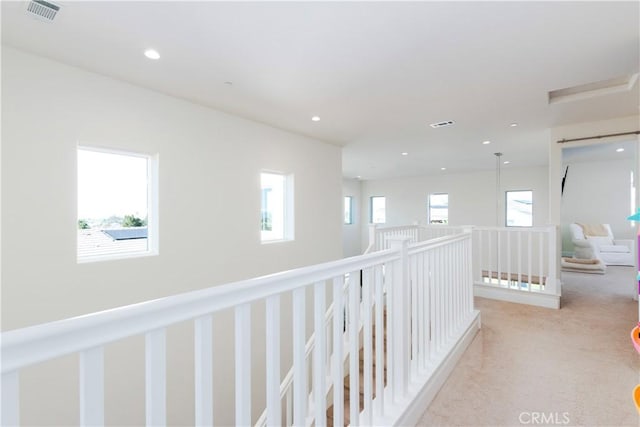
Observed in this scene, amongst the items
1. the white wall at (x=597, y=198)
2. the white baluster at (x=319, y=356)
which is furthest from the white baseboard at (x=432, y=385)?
the white wall at (x=597, y=198)

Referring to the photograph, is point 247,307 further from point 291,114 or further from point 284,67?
point 291,114

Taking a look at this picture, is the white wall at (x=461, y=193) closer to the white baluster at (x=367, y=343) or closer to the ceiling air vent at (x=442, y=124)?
the ceiling air vent at (x=442, y=124)

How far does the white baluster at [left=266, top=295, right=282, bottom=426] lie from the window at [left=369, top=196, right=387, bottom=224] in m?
9.01

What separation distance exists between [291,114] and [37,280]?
9.23 ft

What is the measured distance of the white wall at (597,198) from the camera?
580 centimetres

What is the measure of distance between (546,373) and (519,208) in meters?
6.53

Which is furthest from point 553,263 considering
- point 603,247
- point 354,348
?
point 354,348

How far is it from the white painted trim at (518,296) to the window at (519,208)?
4190mm

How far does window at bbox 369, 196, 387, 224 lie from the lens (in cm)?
980

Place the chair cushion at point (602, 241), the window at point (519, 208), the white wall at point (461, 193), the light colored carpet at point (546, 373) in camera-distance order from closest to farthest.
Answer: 1. the light colored carpet at point (546, 373)
2. the chair cushion at point (602, 241)
3. the white wall at point (461, 193)
4. the window at point (519, 208)

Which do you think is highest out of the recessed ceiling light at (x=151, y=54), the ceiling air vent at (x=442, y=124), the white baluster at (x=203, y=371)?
the recessed ceiling light at (x=151, y=54)

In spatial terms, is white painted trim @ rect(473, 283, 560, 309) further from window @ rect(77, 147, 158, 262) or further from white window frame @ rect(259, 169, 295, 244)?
window @ rect(77, 147, 158, 262)

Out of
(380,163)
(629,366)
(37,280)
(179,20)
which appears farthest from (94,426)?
(380,163)

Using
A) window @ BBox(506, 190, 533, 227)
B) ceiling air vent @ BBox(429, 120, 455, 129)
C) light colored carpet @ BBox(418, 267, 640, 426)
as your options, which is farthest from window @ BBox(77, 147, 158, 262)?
window @ BBox(506, 190, 533, 227)
